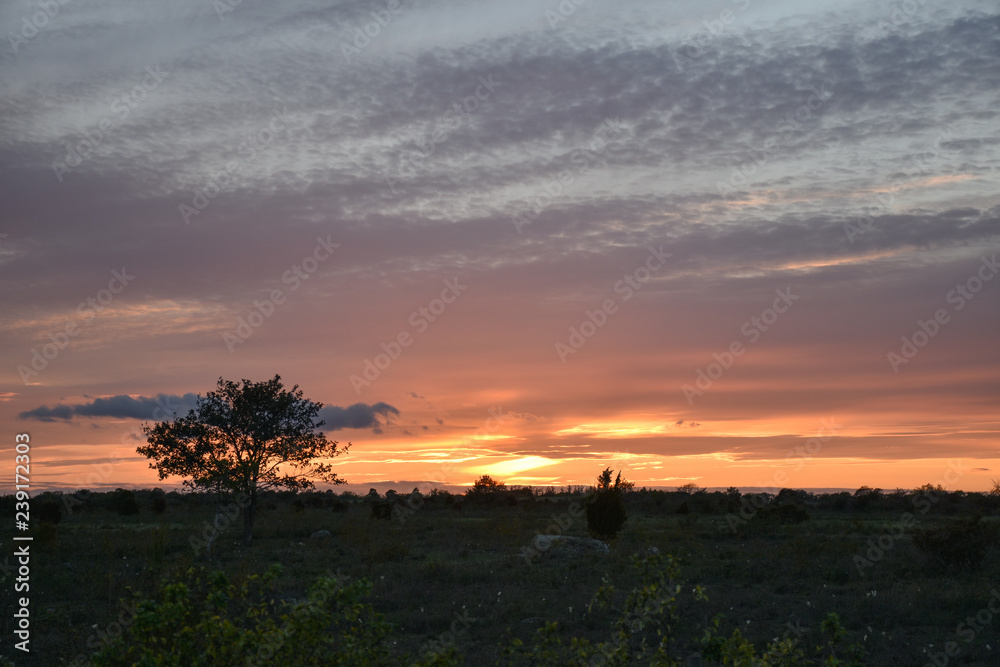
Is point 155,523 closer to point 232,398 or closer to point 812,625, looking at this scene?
point 232,398

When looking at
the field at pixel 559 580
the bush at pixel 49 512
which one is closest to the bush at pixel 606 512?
the field at pixel 559 580

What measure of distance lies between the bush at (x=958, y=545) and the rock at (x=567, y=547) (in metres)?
9.31

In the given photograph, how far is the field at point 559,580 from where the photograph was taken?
13.2 meters

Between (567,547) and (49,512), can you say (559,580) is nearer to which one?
(567,547)

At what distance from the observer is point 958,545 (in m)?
19.7

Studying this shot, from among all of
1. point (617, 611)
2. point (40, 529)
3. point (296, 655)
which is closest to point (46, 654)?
point (296, 655)

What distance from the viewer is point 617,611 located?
1545cm

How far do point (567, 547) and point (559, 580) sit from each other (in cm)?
539

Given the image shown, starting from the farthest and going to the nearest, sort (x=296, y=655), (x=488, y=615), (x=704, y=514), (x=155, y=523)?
(x=704, y=514) → (x=155, y=523) → (x=488, y=615) → (x=296, y=655)

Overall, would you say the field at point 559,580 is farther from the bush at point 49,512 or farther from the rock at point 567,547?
the bush at point 49,512

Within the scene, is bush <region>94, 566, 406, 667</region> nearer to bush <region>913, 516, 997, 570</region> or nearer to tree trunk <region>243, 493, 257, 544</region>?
bush <region>913, 516, 997, 570</region>

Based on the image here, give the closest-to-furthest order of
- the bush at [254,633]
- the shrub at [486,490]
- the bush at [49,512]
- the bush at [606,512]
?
1. the bush at [254,633]
2. the bush at [606,512]
3. the bush at [49,512]
4. the shrub at [486,490]

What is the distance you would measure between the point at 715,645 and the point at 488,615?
1006 cm

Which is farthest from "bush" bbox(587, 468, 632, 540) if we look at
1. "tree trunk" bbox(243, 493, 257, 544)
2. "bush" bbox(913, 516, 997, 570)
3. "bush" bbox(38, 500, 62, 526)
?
"bush" bbox(38, 500, 62, 526)
